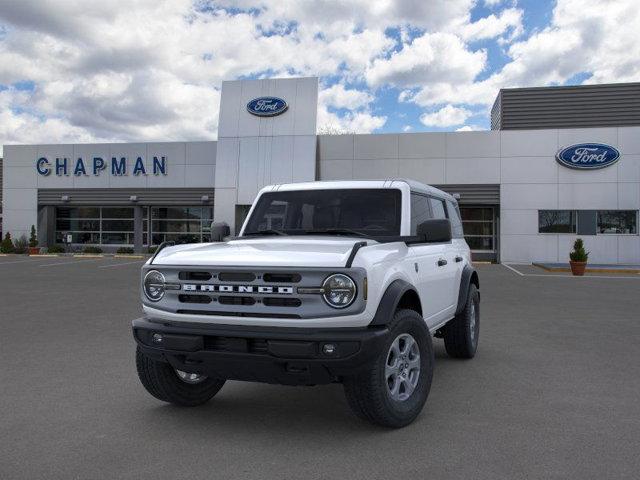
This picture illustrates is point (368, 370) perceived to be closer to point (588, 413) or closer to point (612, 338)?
point (588, 413)

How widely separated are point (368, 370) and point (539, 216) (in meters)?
24.2

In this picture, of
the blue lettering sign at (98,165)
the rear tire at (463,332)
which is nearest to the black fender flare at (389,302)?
the rear tire at (463,332)

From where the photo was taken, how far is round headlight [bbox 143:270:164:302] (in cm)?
421

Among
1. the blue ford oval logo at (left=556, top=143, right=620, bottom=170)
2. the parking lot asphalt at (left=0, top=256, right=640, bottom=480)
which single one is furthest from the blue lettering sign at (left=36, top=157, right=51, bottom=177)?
the parking lot asphalt at (left=0, top=256, right=640, bottom=480)

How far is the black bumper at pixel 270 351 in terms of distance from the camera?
11.8 ft

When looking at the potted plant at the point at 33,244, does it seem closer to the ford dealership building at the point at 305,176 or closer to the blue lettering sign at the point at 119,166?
the ford dealership building at the point at 305,176

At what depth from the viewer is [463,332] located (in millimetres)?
6355

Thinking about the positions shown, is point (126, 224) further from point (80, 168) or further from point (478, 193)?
point (478, 193)

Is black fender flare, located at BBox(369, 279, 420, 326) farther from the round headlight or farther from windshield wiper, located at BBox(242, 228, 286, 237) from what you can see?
the round headlight

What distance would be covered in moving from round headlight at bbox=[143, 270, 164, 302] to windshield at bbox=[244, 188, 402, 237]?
Result: 1.31 metres

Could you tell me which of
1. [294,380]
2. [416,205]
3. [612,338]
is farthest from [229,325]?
[612,338]

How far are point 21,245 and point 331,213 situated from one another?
30.9m

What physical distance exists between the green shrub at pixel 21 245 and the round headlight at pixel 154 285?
30509 millimetres

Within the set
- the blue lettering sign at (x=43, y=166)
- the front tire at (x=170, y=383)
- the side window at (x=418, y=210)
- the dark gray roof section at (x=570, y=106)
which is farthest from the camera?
the dark gray roof section at (x=570, y=106)
